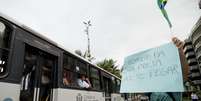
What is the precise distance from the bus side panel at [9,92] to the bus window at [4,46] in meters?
0.20

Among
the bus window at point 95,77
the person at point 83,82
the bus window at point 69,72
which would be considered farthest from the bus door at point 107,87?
the bus window at point 69,72

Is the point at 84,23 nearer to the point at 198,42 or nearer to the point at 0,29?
the point at 0,29

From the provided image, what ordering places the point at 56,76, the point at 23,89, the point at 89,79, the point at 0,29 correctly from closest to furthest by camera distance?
the point at 0,29 < the point at 23,89 < the point at 56,76 < the point at 89,79

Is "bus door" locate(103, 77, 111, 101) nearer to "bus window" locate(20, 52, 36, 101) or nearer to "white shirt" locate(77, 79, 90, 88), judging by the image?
"white shirt" locate(77, 79, 90, 88)

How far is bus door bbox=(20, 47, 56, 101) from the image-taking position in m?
4.57

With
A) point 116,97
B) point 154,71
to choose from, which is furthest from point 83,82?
point 116,97

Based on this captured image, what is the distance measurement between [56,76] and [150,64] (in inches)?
93.5

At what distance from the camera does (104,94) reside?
31.8 feet

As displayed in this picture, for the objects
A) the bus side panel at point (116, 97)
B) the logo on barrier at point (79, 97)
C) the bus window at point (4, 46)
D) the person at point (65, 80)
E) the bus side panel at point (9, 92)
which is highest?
the bus window at point (4, 46)

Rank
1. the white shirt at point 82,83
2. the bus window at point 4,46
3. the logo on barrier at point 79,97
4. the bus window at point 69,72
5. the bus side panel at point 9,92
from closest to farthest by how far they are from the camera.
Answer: the bus side panel at point 9,92, the bus window at point 4,46, the bus window at point 69,72, the logo on barrier at point 79,97, the white shirt at point 82,83

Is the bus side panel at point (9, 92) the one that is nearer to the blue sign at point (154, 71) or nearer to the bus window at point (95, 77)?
the blue sign at point (154, 71)

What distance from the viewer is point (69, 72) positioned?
6488mm

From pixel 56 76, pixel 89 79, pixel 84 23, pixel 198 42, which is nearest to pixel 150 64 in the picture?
pixel 56 76

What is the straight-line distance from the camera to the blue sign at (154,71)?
3932 millimetres
